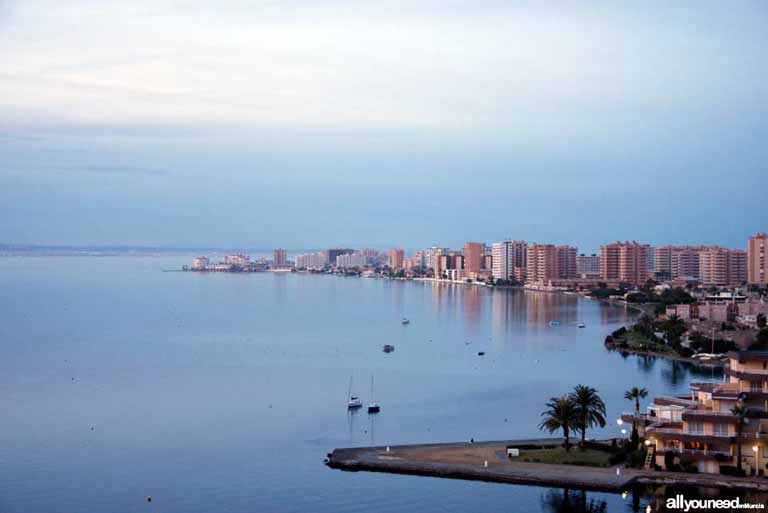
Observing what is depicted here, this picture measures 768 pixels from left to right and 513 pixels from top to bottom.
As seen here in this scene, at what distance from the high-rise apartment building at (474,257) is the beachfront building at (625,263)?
525 inches

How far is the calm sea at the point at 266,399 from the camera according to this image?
1013 centimetres

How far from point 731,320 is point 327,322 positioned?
1075cm

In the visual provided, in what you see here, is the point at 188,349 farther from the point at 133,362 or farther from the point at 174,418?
the point at 174,418

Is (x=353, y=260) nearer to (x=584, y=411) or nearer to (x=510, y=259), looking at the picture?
(x=510, y=259)

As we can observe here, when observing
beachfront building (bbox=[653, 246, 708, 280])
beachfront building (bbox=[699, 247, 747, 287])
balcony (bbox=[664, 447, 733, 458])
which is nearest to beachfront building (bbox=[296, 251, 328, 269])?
beachfront building (bbox=[653, 246, 708, 280])

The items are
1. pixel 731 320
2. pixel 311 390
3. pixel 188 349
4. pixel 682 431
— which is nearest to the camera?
pixel 682 431

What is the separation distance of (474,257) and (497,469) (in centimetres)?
6108

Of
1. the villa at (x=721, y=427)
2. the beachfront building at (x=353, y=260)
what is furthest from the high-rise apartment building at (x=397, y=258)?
the villa at (x=721, y=427)

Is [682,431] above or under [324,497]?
above

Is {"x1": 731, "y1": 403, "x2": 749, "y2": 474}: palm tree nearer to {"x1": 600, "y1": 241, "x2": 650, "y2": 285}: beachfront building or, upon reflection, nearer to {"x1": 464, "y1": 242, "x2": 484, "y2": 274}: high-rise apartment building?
{"x1": 600, "y1": 241, "x2": 650, "y2": 285}: beachfront building

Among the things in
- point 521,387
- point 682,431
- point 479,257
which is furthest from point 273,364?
point 479,257

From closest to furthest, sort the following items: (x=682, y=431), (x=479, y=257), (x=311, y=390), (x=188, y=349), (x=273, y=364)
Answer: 1. (x=682, y=431)
2. (x=311, y=390)
3. (x=273, y=364)
4. (x=188, y=349)
5. (x=479, y=257)

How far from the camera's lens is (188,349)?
23.1 m

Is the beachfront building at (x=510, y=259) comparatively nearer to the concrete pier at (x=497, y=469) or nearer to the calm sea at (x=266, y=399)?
the calm sea at (x=266, y=399)
